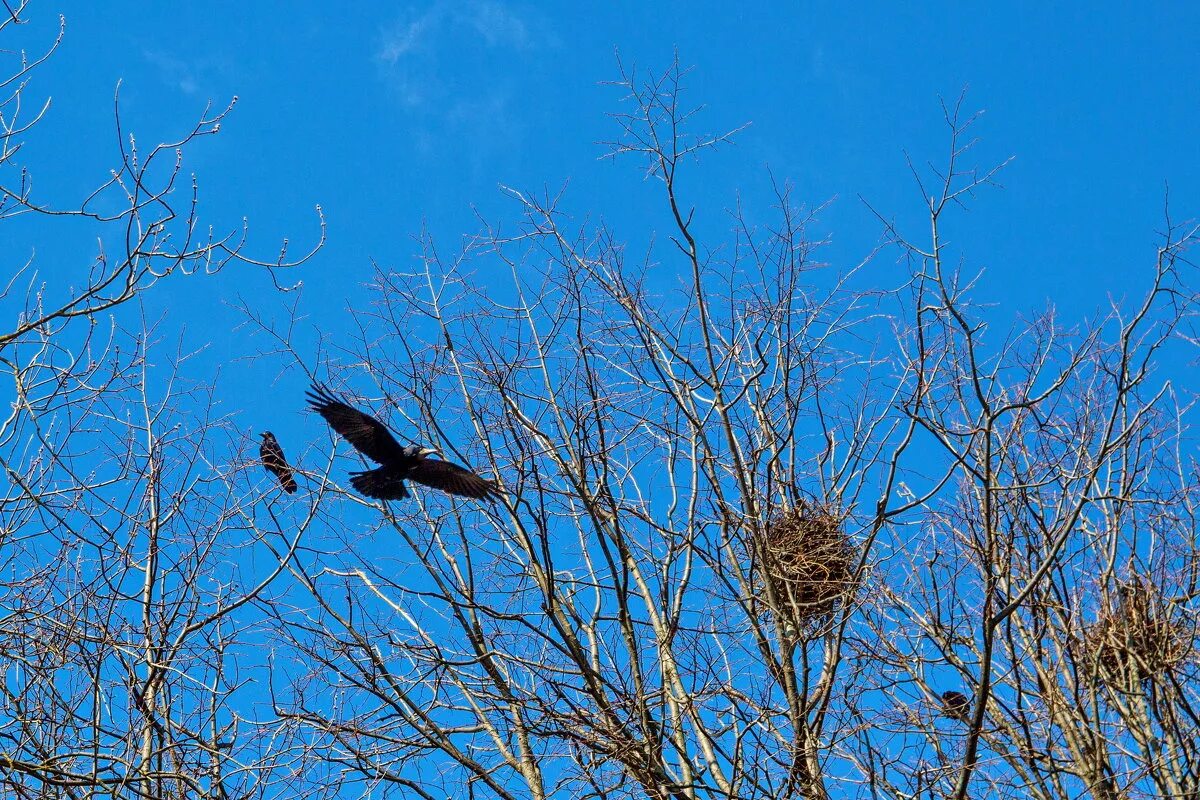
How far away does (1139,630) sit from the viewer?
5.21 metres

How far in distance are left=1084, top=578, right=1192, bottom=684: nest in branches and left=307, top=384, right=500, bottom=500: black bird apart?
9.38 feet

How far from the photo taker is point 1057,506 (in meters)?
4.64

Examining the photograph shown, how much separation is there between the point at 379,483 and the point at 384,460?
14 cm

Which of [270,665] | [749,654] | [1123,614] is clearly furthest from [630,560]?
[1123,614]

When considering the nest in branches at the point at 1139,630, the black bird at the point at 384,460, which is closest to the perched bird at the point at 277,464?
the black bird at the point at 384,460

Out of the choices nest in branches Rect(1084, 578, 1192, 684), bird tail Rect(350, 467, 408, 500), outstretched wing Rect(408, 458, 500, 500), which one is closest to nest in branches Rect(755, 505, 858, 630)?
nest in branches Rect(1084, 578, 1192, 684)

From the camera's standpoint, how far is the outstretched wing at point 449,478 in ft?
18.6

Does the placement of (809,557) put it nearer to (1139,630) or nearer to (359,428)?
(1139,630)

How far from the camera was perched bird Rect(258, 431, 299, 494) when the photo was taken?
5352 mm

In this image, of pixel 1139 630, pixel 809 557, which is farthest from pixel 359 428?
pixel 1139 630

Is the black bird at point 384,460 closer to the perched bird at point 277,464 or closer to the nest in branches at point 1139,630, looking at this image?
the perched bird at point 277,464

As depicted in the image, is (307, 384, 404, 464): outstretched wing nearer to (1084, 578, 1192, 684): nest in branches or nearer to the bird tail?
the bird tail

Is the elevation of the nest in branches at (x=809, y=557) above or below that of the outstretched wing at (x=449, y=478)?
below

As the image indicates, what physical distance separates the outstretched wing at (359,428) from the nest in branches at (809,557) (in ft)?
6.47
